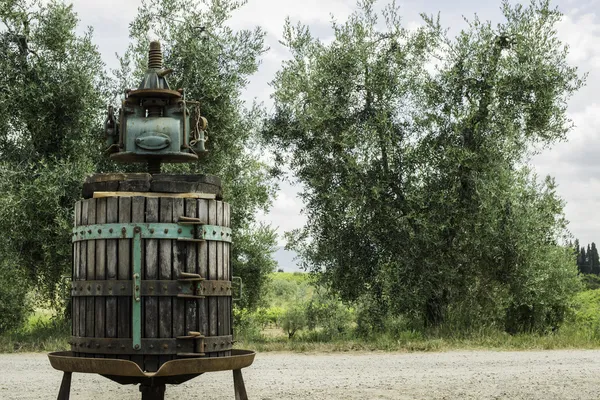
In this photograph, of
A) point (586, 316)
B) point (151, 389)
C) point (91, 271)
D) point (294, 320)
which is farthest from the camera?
point (294, 320)

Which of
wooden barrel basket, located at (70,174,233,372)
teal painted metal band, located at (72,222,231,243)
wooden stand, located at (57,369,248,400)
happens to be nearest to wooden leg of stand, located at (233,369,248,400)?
wooden stand, located at (57,369,248,400)

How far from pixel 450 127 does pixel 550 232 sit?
428 cm

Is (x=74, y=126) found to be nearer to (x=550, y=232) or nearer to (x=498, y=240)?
(x=498, y=240)

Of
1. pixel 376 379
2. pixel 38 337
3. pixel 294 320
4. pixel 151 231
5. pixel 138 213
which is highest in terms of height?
pixel 138 213

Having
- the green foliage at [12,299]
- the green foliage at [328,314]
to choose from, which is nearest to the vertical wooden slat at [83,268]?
the green foliage at [12,299]

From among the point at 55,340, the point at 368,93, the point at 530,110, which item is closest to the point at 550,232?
the point at 530,110

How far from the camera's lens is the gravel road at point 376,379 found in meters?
10.0

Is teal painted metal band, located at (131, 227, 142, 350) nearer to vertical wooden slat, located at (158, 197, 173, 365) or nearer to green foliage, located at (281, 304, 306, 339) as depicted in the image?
vertical wooden slat, located at (158, 197, 173, 365)

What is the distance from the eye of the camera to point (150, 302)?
702cm

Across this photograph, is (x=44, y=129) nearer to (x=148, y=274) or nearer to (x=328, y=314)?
(x=328, y=314)

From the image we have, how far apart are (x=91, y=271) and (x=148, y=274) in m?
0.66

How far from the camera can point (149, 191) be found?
24.0ft

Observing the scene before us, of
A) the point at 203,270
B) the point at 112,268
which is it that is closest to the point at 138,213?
the point at 112,268

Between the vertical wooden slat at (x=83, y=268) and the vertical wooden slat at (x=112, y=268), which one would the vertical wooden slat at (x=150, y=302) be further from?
the vertical wooden slat at (x=83, y=268)
